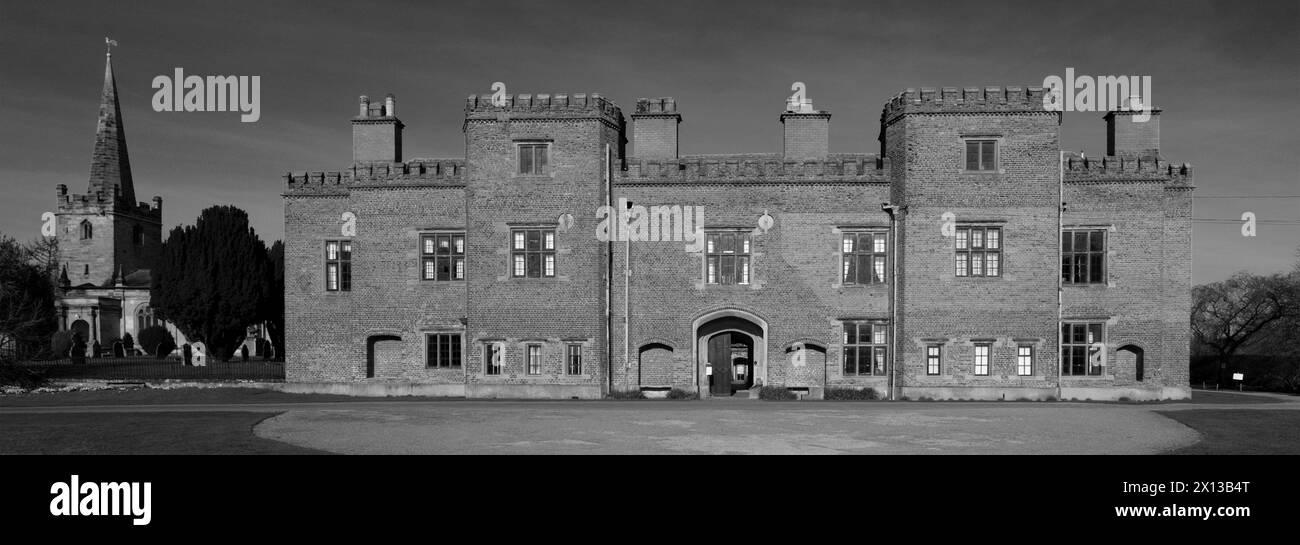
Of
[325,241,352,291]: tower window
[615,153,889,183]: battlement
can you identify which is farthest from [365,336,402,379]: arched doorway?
[615,153,889,183]: battlement

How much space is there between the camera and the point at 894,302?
28641mm

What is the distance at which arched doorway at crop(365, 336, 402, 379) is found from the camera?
30.7 metres

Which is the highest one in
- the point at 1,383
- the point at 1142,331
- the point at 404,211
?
the point at 404,211

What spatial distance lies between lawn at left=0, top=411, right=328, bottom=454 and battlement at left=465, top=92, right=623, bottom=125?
12.4m

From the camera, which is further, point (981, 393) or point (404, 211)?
point (404, 211)

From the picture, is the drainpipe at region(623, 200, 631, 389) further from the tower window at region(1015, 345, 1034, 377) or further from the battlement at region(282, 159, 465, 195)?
the tower window at region(1015, 345, 1034, 377)

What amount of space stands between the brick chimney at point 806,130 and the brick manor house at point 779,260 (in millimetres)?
78

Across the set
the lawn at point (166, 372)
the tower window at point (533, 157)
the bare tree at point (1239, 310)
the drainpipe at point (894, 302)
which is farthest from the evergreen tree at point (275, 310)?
the bare tree at point (1239, 310)

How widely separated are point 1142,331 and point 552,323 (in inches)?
766

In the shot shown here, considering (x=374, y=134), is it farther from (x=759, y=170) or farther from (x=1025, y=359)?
(x=1025, y=359)

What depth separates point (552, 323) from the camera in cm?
2906
